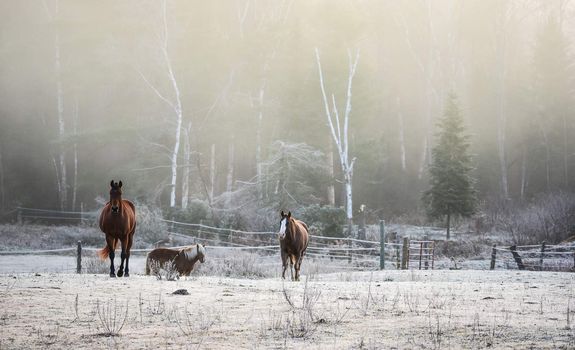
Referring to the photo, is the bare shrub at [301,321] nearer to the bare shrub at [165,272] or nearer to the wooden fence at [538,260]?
the bare shrub at [165,272]

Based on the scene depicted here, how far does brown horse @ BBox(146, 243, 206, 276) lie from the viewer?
17.8 metres

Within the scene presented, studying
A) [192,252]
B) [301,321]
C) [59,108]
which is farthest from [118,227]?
[59,108]

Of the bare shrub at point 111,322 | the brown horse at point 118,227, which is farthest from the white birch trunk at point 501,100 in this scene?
the bare shrub at point 111,322

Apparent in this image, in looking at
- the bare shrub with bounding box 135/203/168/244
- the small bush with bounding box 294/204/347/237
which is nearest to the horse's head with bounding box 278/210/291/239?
the small bush with bounding box 294/204/347/237

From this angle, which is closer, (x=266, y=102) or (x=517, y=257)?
(x=517, y=257)

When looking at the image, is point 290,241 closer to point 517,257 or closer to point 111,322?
point 111,322

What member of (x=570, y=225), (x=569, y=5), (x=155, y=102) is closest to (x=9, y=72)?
(x=155, y=102)

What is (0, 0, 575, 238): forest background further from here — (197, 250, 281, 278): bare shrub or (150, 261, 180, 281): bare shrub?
(150, 261, 180, 281): bare shrub

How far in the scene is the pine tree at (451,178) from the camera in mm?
35281

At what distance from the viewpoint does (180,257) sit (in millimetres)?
18141

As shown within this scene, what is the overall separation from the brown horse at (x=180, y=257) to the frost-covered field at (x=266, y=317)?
5291 millimetres

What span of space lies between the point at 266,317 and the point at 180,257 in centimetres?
970

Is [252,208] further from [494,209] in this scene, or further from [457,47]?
[457,47]

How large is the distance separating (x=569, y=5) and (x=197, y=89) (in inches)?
1375
